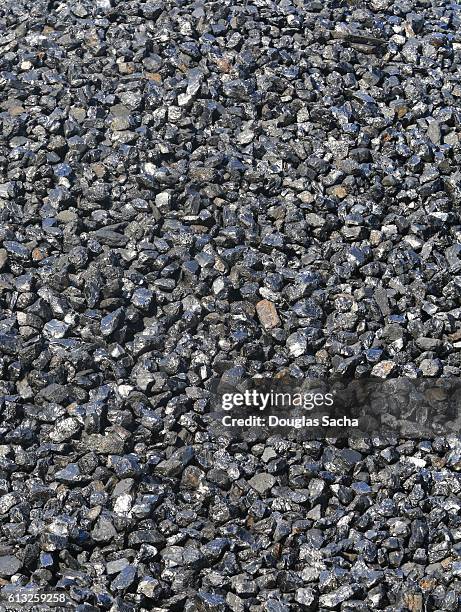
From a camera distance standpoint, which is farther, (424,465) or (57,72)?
(57,72)

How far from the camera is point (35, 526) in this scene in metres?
4.38

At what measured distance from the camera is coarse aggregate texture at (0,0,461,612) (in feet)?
14.3

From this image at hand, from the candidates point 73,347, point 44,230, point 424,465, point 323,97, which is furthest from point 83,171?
point 424,465

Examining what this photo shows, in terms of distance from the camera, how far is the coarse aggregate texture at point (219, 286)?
14.3 ft

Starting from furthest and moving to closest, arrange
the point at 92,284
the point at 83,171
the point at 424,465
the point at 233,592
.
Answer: the point at 83,171, the point at 92,284, the point at 424,465, the point at 233,592

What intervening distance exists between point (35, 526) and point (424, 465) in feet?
6.40

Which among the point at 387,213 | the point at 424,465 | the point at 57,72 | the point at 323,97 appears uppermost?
the point at 57,72

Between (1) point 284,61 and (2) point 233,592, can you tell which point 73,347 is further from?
A: (1) point 284,61

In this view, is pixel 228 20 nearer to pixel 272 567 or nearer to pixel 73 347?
pixel 73 347

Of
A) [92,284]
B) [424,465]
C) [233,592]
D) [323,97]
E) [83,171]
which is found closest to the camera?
[233,592]

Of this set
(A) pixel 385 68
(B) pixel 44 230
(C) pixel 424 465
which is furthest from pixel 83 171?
(C) pixel 424 465

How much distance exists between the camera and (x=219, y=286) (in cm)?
525

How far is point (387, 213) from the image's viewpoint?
575 centimetres

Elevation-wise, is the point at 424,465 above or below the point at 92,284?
below
